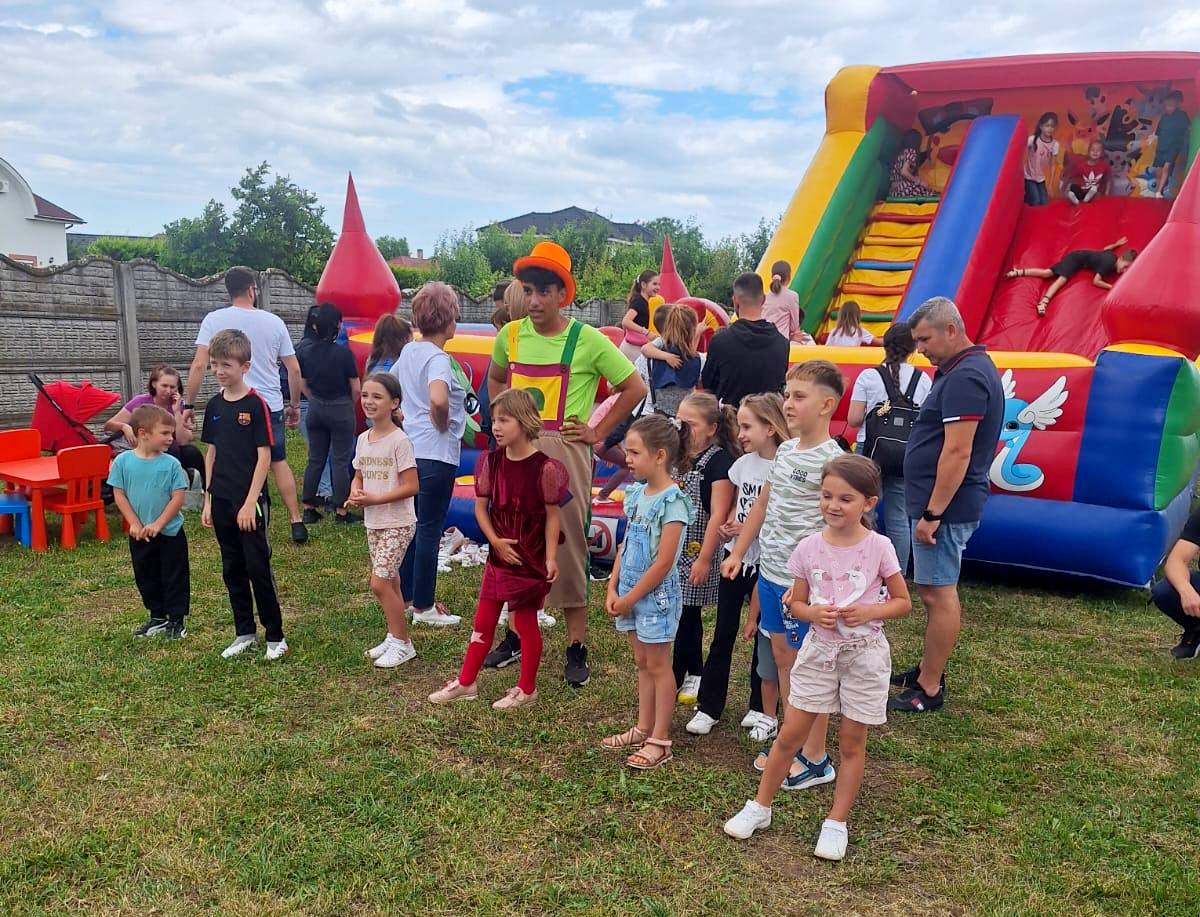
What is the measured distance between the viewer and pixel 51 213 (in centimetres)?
4503

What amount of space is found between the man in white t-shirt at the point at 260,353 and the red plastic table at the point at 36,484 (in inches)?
42.6

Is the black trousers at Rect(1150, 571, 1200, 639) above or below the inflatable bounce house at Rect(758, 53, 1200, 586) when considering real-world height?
below

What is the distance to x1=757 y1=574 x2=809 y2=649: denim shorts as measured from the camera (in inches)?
133

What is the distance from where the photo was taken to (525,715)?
13.1ft

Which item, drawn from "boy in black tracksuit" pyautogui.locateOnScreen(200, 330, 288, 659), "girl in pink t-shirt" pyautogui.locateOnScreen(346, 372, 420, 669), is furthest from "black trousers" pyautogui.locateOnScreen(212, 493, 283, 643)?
"girl in pink t-shirt" pyautogui.locateOnScreen(346, 372, 420, 669)

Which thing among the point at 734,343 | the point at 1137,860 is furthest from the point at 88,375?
the point at 1137,860

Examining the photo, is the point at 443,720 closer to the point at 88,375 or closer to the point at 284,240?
the point at 88,375

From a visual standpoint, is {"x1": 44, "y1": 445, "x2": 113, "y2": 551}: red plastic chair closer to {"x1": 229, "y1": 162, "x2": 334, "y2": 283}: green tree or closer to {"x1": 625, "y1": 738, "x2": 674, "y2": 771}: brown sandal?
{"x1": 625, "y1": 738, "x2": 674, "y2": 771}: brown sandal

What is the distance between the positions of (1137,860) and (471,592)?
12.3 feet

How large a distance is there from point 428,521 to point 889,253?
6897 mm

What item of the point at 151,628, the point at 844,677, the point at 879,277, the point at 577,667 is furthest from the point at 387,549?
the point at 879,277

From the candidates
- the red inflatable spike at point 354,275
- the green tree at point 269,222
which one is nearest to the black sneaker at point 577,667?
the red inflatable spike at point 354,275

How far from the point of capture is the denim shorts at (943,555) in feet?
13.2

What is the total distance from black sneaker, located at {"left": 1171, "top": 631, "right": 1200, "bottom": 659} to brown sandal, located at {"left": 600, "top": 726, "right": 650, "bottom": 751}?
119 inches
